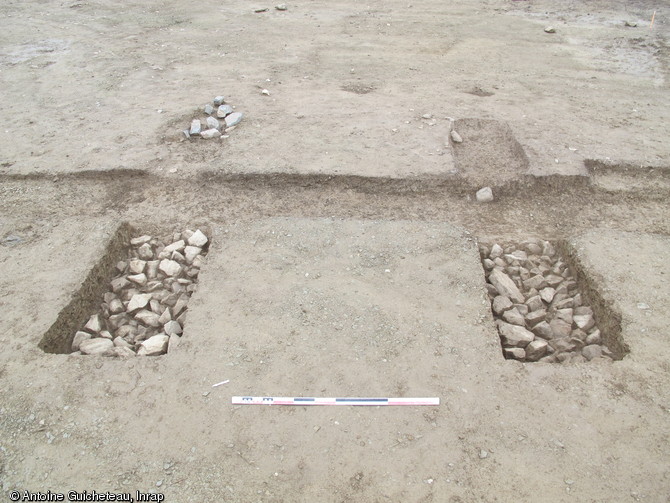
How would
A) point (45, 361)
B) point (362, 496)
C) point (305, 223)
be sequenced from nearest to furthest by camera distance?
point (362, 496)
point (45, 361)
point (305, 223)

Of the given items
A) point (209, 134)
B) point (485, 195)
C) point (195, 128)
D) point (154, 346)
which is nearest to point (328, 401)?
point (154, 346)

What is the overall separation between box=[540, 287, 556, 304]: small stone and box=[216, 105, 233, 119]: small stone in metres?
3.49

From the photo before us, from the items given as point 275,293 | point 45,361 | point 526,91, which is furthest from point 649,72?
point 45,361

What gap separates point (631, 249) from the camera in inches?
131

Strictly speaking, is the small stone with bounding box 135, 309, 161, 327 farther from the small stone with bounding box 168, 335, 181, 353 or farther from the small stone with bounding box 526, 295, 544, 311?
the small stone with bounding box 526, 295, 544, 311

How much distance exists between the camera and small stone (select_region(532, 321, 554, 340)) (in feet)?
9.78

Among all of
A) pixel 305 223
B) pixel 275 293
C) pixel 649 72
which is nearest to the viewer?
pixel 275 293

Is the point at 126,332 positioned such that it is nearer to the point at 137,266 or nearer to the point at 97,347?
the point at 97,347

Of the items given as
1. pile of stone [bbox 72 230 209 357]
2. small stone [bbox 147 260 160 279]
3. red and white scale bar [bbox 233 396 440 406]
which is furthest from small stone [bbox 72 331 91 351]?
red and white scale bar [bbox 233 396 440 406]

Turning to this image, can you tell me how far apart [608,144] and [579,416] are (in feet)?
9.88

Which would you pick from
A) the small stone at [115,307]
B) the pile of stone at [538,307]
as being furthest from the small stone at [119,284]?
the pile of stone at [538,307]

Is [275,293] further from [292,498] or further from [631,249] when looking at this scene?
[631,249]

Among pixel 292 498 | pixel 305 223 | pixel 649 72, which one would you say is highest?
pixel 649 72

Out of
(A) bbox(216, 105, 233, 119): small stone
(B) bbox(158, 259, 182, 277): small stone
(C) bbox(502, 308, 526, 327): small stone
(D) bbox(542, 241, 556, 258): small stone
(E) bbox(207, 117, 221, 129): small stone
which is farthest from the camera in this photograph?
(A) bbox(216, 105, 233, 119): small stone
